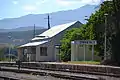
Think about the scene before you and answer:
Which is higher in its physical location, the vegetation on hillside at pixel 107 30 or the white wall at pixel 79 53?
the vegetation on hillside at pixel 107 30

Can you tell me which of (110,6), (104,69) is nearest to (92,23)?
(110,6)

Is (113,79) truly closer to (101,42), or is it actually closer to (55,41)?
(101,42)

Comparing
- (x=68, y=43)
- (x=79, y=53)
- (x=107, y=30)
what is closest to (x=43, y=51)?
(x=68, y=43)

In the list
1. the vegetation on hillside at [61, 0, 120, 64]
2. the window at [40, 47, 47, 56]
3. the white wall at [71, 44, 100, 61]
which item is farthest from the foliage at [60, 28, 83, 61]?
the white wall at [71, 44, 100, 61]

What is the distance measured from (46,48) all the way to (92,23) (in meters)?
27.0

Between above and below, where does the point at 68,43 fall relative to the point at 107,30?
below

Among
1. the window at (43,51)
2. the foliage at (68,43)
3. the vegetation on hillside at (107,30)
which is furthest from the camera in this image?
the window at (43,51)

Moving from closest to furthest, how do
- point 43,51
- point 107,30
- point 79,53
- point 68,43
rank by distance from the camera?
1. point 107,30
2. point 79,53
3. point 68,43
4. point 43,51

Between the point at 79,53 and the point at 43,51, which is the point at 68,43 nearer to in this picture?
the point at 43,51

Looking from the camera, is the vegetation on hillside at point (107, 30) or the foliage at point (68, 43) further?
the foliage at point (68, 43)

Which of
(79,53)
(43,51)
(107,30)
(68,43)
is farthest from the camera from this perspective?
(43,51)

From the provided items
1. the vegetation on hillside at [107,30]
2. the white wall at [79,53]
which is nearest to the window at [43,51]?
the vegetation on hillside at [107,30]

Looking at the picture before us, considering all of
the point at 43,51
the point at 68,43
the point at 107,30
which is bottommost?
the point at 43,51

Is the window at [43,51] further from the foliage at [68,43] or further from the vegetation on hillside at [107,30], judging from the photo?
the vegetation on hillside at [107,30]
